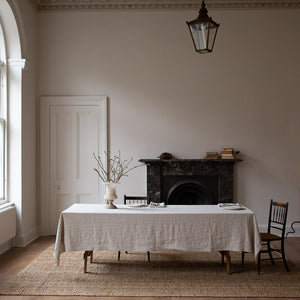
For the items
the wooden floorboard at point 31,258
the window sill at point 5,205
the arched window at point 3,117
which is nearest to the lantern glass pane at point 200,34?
the wooden floorboard at point 31,258

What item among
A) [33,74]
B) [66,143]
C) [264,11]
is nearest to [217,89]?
[264,11]

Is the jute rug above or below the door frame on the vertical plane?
below

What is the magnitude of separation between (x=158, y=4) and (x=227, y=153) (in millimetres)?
3043

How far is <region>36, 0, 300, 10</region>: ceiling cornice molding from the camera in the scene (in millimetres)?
6469

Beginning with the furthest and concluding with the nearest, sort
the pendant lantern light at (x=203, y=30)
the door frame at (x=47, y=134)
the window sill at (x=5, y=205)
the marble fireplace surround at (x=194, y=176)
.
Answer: the door frame at (x=47, y=134) < the marble fireplace surround at (x=194, y=176) < the window sill at (x=5, y=205) < the pendant lantern light at (x=203, y=30)

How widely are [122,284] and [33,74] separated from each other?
13.8 ft

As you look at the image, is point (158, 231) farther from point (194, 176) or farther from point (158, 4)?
point (158, 4)

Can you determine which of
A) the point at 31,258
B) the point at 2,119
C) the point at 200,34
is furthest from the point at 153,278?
the point at 2,119

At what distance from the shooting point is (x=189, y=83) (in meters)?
6.53

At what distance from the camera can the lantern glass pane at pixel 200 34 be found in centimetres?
345

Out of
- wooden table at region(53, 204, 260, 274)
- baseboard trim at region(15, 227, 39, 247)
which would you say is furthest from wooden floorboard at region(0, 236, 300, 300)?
wooden table at region(53, 204, 260, 274)

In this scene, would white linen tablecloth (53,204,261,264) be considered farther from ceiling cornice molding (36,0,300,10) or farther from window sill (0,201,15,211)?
ceiling cornice molding (36,0,300,10)

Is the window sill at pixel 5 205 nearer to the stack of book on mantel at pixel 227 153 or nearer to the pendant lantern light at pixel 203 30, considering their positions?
the stack of book on mantel at pixel 227 153

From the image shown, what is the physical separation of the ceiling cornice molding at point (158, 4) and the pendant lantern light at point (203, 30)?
3271mm
